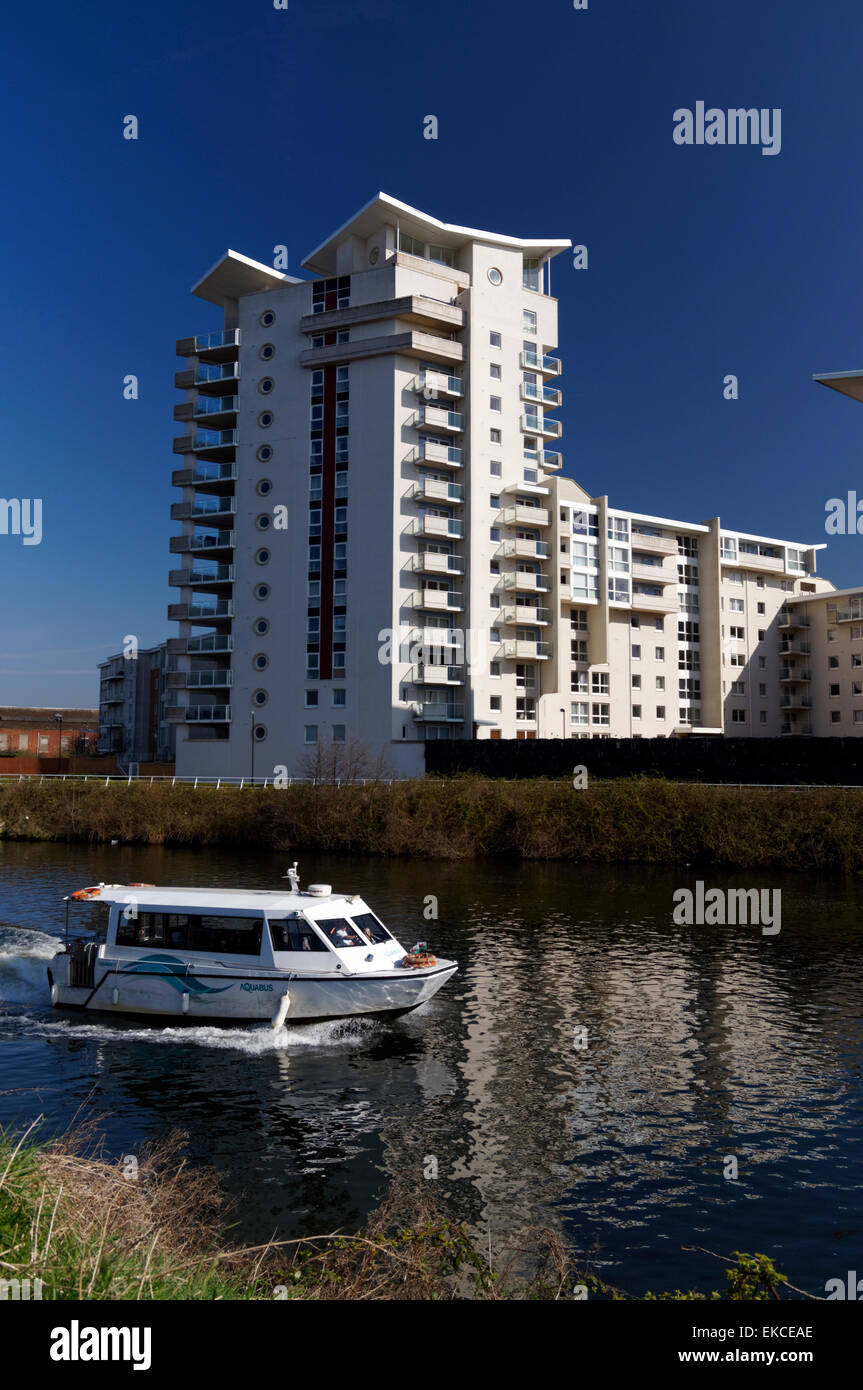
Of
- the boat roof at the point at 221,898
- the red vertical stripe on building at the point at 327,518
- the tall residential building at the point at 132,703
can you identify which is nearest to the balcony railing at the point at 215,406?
the red vertical stripe on building at the point at 327,518

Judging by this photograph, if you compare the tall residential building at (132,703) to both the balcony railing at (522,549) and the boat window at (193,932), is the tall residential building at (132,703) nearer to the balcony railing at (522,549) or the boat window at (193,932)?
the balcony railing at (522,549)

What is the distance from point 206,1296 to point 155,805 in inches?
2687

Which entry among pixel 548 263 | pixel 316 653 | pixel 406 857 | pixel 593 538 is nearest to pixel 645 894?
pixel 406 857

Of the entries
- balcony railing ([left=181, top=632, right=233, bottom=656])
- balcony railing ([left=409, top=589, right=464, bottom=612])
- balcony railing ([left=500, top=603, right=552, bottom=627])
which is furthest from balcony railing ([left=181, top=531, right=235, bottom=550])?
balcony railing ([left=500, top=603, right=552, bottom=627])

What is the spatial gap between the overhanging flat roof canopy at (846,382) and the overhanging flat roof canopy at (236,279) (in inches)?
3071

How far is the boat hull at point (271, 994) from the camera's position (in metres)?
23.7

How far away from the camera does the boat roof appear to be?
24859mm

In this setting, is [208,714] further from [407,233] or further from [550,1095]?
[550,1095]

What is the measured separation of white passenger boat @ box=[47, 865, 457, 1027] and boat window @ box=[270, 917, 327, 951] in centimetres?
2

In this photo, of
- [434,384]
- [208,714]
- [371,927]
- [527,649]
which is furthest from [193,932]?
[434,384]

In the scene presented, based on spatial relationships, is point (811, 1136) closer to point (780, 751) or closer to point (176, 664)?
point (780, 751)

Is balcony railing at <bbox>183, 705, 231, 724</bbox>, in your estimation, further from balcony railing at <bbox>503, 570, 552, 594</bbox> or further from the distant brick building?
the distant brick building

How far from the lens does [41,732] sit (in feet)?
565

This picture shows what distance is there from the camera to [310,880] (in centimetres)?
4941
